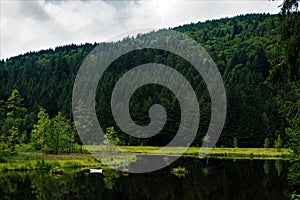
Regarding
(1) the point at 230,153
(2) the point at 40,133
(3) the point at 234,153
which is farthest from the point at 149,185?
(3) the point at 234,153

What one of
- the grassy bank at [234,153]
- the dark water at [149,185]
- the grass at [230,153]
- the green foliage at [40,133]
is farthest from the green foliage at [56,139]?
the dark water at [149,185]

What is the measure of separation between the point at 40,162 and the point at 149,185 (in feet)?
54.8

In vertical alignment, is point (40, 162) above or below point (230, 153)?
below

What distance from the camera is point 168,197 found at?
3008 centimetres

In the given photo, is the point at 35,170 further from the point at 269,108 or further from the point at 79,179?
the point at 269,108

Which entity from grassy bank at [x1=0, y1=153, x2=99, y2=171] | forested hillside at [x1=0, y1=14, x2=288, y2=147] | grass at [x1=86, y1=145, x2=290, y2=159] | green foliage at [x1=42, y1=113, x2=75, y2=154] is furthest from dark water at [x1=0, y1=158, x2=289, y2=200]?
grass at [x1=86, y1=145, x2=290, y2=159]

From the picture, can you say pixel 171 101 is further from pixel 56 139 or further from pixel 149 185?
pixel 149 185

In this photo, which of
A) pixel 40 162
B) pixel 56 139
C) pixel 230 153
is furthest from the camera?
pixel 230 153

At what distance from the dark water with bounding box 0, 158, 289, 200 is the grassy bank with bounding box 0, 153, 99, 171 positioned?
117 inches

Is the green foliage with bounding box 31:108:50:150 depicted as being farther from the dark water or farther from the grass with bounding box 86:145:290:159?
the dark water

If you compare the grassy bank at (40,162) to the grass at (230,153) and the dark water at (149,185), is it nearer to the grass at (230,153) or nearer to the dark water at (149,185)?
the dark water at (149,185)

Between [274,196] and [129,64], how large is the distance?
147398mm

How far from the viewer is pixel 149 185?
35.5 meters

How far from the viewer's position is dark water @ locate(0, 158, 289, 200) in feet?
99.7
